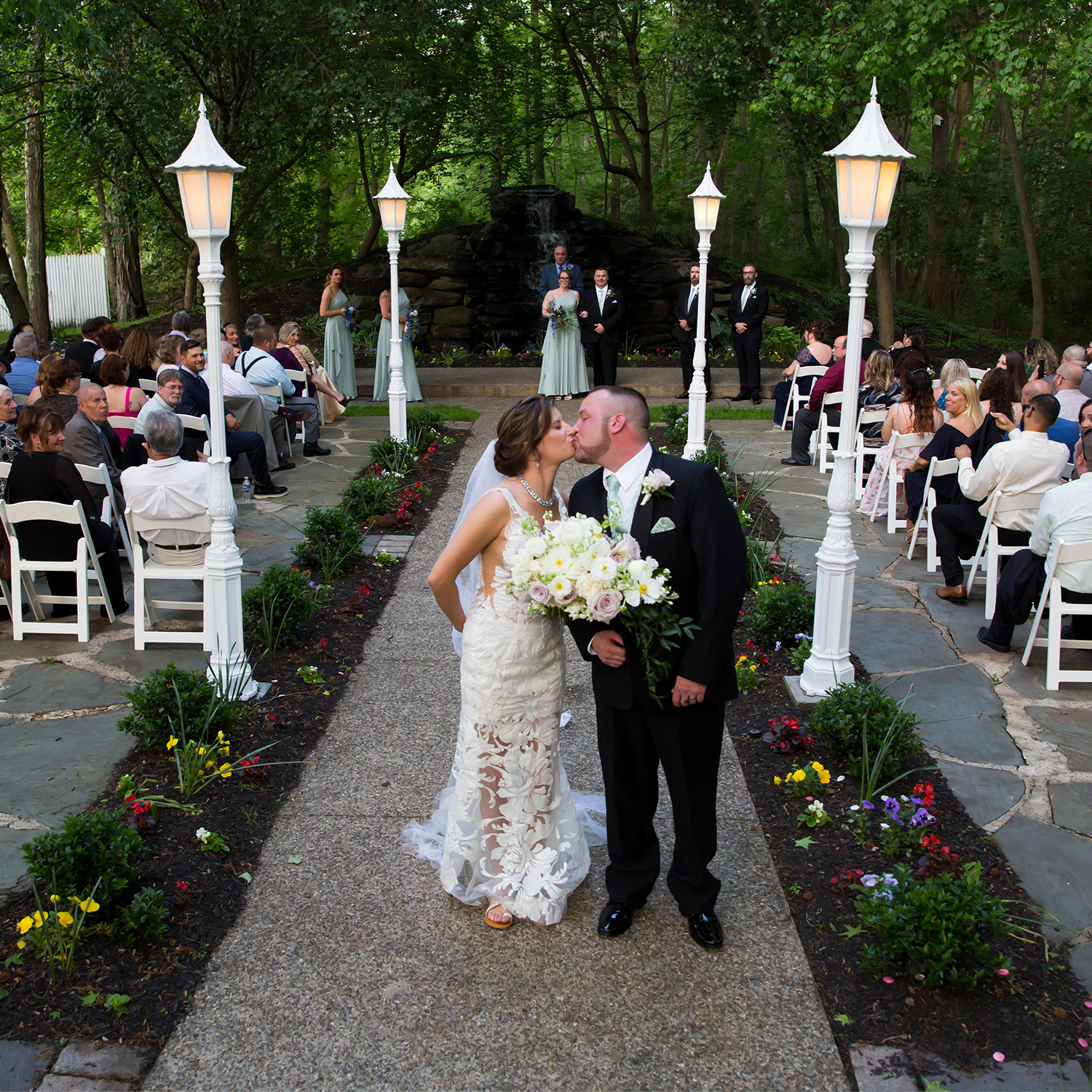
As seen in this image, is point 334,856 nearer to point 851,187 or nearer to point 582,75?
point 851,187

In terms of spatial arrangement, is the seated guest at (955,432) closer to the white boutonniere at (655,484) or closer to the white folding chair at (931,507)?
the white folding chair at (931,507)

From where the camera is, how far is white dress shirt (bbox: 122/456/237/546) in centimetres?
652

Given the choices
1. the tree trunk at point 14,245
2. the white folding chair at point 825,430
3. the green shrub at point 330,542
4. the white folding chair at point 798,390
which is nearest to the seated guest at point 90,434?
the green shrub at point 330,542

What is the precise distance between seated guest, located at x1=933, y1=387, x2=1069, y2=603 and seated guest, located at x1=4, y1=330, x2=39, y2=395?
28.6 ft

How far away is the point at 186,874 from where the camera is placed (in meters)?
4.09

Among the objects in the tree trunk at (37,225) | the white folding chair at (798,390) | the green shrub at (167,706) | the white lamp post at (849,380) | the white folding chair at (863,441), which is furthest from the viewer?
the tree trunk at (37,225)

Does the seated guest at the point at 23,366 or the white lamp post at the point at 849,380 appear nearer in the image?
the white lamp post at the point at 849,380

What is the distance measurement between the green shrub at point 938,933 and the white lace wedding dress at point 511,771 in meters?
1.13

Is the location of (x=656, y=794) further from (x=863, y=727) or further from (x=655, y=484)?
(x=863, y=727)

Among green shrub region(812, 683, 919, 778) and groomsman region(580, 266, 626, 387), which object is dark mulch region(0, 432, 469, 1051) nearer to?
green shrub region(812, 683, 919, 778)

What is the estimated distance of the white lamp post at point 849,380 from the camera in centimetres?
538

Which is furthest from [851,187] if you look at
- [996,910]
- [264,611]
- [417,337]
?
[417,337]

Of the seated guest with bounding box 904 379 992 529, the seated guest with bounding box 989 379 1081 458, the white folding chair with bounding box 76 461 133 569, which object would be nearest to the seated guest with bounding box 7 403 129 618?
the white folding chair with bounding box 76 461 133 569

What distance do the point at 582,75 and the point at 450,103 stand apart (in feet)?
11.5
